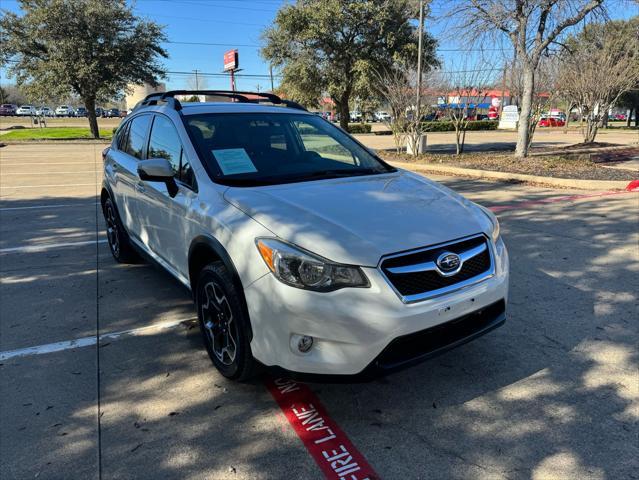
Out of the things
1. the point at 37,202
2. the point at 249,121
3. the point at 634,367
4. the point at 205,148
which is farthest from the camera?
the point at 37,202

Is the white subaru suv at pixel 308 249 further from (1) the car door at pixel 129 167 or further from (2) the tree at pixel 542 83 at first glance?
(2) the tree at pixel 542 83

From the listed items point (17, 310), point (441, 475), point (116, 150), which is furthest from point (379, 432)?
point (116, 150)

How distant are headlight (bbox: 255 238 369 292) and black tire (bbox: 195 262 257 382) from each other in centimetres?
38

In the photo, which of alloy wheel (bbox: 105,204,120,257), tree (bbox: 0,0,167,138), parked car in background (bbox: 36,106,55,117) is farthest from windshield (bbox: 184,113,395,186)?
parked car in background (bbox: 36,106,55,117)

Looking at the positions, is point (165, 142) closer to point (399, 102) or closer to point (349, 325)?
point (349, 325)

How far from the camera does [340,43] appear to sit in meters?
22.2

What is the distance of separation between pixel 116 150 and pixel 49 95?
2822 centimetres

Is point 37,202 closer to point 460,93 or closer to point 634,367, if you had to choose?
point 634,367

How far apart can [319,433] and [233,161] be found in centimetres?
191

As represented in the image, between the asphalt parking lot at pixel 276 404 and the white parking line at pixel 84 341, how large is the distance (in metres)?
0.02

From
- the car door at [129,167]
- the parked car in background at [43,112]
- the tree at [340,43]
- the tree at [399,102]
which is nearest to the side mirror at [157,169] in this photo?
the car door at [129,167]

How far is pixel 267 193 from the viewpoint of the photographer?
307 centimetres

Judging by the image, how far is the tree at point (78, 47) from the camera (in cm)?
2684

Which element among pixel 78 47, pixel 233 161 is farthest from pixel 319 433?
pixel 78 47
